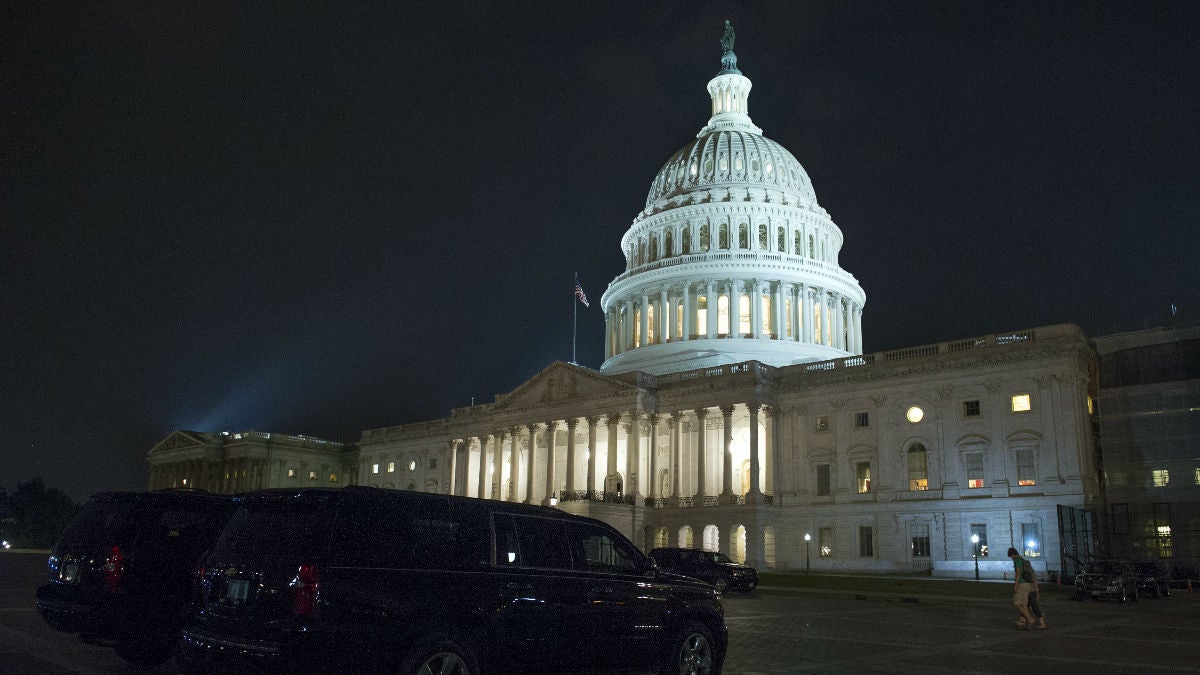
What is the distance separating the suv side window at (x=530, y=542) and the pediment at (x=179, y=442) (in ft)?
367

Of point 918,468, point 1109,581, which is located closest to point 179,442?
point 918,468

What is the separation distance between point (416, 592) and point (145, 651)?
787 cm

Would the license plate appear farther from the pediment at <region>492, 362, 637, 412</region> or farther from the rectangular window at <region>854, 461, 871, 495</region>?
the pediment at <region>492, 362, 637, 412</region>

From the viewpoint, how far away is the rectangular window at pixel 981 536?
55628mm

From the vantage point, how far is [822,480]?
64.2m

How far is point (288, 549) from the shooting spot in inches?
400

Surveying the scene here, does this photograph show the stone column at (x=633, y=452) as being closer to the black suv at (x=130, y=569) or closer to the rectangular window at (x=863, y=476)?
the rectangular window at (x=863, y=476)

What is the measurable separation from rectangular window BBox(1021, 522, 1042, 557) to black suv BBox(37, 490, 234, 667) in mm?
49248

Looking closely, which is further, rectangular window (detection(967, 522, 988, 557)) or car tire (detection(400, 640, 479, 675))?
rectangular window (detection(967, 522, 988, 557))

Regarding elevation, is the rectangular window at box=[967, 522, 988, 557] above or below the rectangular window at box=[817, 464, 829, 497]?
below

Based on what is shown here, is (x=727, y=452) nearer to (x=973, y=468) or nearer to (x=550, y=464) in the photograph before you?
(x=973, y=468)

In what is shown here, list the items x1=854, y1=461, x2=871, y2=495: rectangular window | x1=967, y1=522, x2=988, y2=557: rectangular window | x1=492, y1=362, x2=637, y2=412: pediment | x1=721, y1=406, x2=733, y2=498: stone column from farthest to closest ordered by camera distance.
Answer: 1. x1=492, y1=362, x2=637, y2=412: pediment
2. x1=721, y1=406, x2=733, y2=498: stone column
3. x1=854, y1=461, x2=871, y2=495: rectangular window
4. x1=967, y1=522, x2=988, y2=557: rectangular window

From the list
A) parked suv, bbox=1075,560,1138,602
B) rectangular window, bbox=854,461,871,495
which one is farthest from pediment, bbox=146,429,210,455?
parked suv, bbox=1075,560,1138,602

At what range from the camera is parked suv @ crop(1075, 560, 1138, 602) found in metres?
35.0
